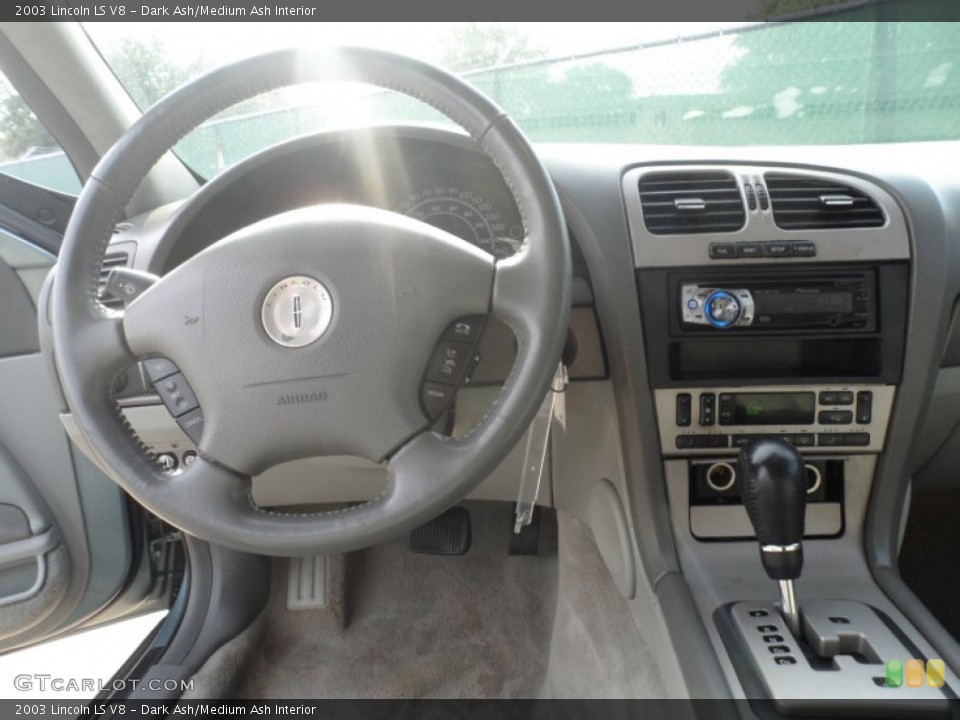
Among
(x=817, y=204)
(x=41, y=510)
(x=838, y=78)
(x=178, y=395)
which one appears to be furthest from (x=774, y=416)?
(x=41, y=510)

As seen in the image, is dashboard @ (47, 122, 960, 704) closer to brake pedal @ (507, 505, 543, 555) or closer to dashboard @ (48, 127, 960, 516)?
dashboard @ (48, 127, 960, 516)

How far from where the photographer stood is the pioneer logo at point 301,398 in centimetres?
95

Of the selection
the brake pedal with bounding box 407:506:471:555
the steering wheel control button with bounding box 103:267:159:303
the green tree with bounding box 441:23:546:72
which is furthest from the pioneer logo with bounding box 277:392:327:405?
the brake pedal with bounding box 407:506:471:555

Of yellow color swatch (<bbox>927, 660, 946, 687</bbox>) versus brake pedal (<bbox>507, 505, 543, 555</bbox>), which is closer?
yellow color swatch (<bbox>927, 660, 946, 687</bbox>)

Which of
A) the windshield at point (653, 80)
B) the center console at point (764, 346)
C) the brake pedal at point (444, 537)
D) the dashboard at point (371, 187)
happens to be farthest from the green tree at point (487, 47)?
the brake pedal at point (444, 537)

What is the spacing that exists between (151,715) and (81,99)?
128 centimetres

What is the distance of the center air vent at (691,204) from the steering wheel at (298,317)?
0.45m

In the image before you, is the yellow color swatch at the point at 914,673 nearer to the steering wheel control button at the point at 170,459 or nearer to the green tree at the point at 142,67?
the steering wheel control button at the point at 170,459

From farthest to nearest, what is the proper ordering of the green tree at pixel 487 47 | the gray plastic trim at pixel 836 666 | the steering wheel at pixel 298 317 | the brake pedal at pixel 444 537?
the brake pedal at pixel 444 537 < the green tree at pixel 487 47 < the gray plastic trim at pixel 836 666 < the steering wheel at pixel 298 317

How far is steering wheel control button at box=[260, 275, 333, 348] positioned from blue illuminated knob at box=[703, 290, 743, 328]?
0.71 m

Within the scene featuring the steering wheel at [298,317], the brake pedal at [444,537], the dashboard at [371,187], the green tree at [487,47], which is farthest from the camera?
the brake pedal at [444,537]

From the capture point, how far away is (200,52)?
1407 mm

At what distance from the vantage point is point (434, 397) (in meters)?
0.97

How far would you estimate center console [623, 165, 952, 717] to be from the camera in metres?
1.33
